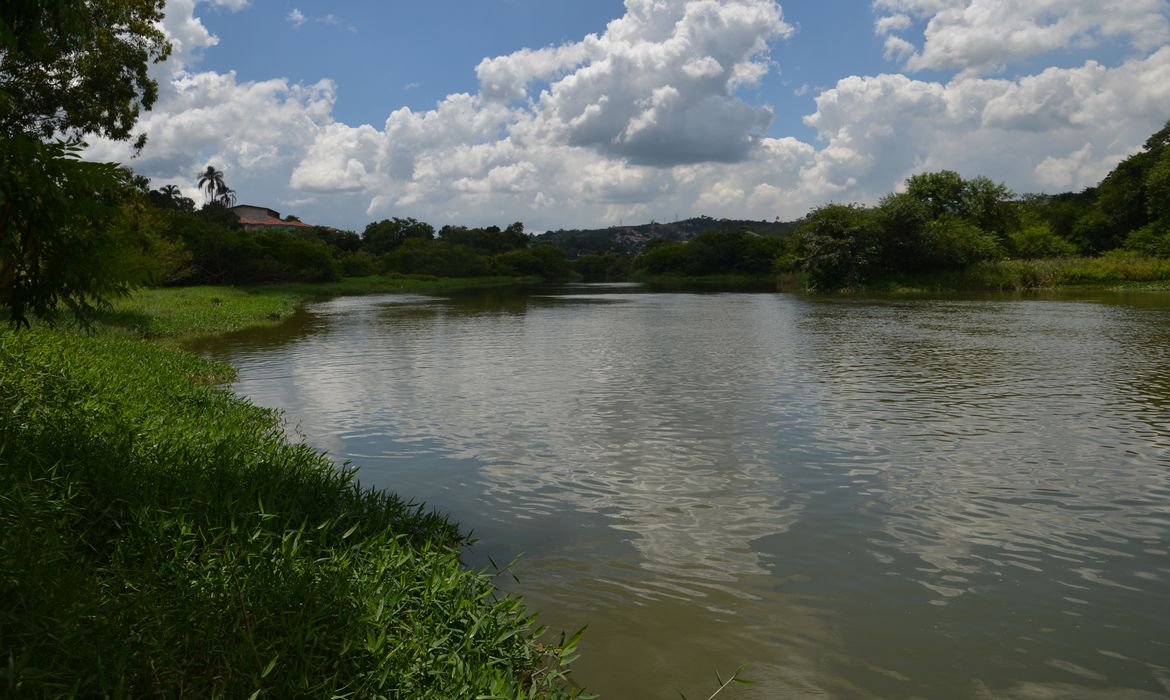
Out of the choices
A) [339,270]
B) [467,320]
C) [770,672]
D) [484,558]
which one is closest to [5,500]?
[484,558]

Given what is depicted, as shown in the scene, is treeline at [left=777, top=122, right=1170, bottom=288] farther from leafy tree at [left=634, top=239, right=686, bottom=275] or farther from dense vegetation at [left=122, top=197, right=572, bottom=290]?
leafy tree at [left=634, top=239, right=686, bottom=275]

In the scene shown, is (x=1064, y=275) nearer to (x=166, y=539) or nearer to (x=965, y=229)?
(x=965, y=229)

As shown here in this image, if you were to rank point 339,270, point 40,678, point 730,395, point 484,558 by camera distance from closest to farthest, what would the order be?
point 40,678
point 484,558
point 730,395
point 339,270

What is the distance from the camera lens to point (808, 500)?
29.2 ft

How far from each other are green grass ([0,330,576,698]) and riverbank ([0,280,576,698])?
0.04 feet

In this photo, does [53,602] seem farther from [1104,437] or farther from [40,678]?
[1104,437]

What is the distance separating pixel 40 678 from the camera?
11.6ft

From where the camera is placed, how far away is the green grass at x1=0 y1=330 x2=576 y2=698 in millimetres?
3928

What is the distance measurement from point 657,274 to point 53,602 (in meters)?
161

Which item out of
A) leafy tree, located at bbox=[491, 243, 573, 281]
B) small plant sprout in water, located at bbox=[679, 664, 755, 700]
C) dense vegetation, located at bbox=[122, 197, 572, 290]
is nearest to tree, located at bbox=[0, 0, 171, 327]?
small plant sprout in water, located at bbox=[679, 664, 755, 700]

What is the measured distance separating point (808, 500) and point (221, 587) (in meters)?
6.41

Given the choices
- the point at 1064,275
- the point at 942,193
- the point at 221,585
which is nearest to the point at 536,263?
the point at 942,193

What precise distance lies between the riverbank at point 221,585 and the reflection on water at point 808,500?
1024mm

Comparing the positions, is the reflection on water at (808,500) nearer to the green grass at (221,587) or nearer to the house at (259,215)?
the green grass at (221,587)
